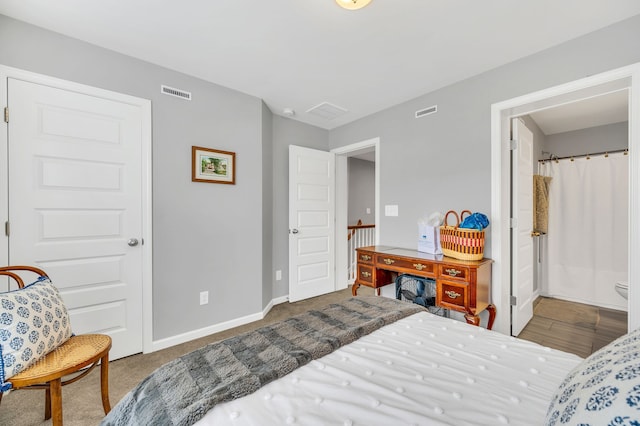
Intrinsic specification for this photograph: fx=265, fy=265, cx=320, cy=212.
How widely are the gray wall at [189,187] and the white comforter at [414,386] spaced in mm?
1976

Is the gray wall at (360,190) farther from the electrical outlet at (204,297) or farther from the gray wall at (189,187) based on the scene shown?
the electrical outlet at (204,297)

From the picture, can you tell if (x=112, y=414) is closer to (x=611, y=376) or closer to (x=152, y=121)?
(x=611, y=376)

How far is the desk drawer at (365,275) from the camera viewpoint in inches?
110

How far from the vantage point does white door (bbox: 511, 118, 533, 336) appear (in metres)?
2.48

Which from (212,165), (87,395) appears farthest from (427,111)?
(87,395)

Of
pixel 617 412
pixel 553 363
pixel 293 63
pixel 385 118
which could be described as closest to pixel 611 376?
pixel 617 412

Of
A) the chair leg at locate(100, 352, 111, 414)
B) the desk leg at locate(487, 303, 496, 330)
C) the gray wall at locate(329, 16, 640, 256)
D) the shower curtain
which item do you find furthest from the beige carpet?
the chair leg at locate(100, 352, 111, 414)

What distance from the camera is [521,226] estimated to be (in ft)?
8.47

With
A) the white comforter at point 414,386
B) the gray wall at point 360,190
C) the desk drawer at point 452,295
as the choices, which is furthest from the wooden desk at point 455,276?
the gray wall at point 360,190

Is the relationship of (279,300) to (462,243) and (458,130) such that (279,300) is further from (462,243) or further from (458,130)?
(458,130)

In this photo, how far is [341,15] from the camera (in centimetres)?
176

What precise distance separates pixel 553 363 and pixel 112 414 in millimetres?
1602

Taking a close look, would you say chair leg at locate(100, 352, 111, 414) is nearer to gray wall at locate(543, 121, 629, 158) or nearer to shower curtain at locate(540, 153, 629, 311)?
shower curtain at locate(540, 153, 629, 311)

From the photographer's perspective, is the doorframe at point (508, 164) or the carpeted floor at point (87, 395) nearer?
the carpeted floor at point (87, 395)
